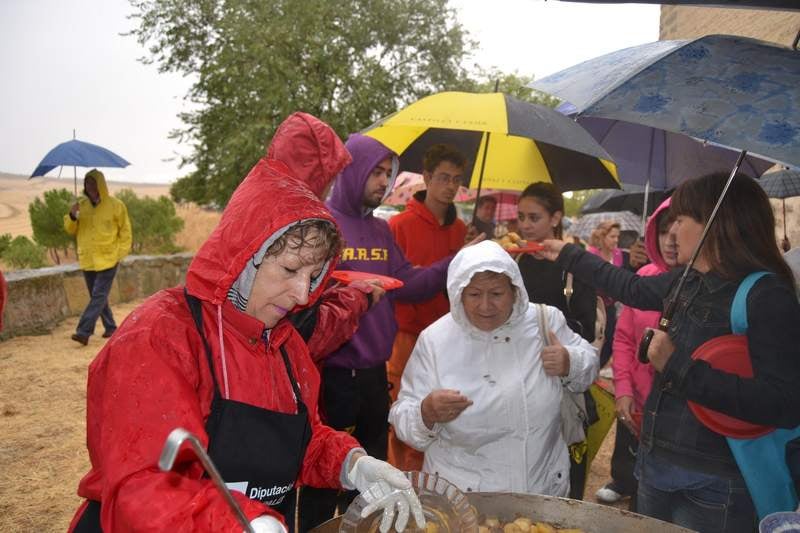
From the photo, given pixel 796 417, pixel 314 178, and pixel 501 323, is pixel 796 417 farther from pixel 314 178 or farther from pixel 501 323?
pixel 314 178

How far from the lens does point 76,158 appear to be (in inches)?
304

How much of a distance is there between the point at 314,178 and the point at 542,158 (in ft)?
9.04

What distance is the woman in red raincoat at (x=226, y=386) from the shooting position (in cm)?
116

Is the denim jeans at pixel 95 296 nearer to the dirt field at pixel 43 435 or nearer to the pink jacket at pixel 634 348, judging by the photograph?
the dirt field at pixel 43 435

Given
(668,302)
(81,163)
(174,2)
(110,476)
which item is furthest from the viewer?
(174,2)

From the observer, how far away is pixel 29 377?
6457 mm

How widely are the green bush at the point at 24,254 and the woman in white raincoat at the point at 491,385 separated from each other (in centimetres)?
1198

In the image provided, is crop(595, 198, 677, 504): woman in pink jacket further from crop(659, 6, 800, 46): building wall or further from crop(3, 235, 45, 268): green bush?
crop(3, 235, 45, 268): green bush

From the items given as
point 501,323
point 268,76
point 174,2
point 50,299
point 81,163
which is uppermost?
point 174,2

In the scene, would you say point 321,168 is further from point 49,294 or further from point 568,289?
point 49,294

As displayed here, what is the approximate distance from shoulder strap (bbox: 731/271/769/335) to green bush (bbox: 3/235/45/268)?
1303 cm

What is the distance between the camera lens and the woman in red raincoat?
1.16 metres

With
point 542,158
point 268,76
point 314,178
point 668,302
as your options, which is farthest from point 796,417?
point 268,76

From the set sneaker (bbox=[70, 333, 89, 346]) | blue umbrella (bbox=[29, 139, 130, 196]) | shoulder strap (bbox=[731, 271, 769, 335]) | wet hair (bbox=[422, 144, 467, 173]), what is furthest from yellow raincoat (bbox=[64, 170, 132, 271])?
shoulder strap (bbox=[731, 271, 769, 335])
